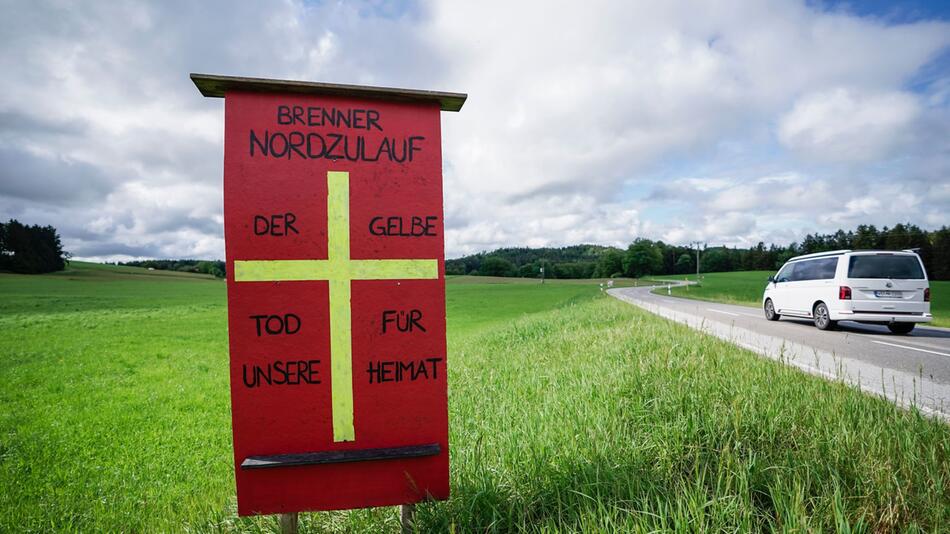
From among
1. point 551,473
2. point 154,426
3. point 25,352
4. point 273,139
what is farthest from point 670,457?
point 25,352

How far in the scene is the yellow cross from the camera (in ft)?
6.45

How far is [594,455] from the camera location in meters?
2.63

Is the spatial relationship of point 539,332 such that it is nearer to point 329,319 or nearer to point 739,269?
point 329,319

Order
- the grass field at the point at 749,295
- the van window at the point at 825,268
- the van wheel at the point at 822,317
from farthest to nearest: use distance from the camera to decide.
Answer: the grass field at the point at 749,295 → the van wheel at the point at 822,317 → the van window at the point at 825,268

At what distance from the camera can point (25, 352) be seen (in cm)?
1130

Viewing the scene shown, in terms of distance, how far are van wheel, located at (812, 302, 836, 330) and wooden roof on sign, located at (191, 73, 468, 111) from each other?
1303 cm

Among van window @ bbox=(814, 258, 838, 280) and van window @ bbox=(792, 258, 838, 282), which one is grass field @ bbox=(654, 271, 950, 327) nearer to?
van window @ bbox=(792, 258, 838, 282)

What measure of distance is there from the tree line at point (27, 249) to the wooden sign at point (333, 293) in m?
88.0

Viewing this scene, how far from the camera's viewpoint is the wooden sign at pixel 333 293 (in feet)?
6.33

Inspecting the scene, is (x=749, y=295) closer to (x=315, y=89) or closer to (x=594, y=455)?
(x=594, y=455)

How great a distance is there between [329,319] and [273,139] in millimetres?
879

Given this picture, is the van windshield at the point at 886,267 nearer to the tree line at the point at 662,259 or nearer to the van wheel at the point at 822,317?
the van wheel at the point at 822,317

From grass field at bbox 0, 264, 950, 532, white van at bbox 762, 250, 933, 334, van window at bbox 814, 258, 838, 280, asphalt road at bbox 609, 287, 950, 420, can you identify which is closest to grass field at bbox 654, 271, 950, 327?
white van at bbox 762, 250, 933, 334

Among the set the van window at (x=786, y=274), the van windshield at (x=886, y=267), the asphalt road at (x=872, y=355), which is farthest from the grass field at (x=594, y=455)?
the van window at (x=786, y=274)
